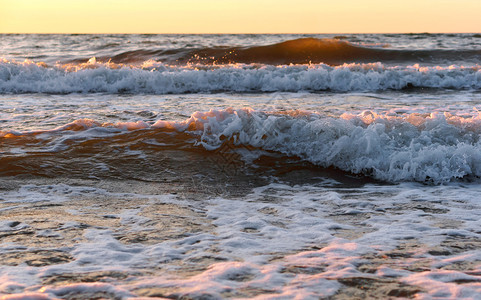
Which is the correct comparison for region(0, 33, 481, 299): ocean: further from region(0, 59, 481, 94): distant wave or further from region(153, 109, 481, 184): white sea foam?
region(0, 59, 481, 94): distant wave

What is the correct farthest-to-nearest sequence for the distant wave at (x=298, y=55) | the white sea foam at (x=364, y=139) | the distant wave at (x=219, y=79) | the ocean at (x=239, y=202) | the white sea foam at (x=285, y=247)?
the distant wave at (x=298, y=55) < the distant wave at (x=219, y=79) < the white sea foam at (x=364, y=139) < the ocean at (x=239, y=202) < the white sea foam at (x=285, y=247)

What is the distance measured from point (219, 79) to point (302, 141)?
26.9 feet

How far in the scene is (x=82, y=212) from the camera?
429cm

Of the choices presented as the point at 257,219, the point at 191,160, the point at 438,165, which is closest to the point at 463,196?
the point at 438,165

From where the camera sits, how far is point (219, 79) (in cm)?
1438

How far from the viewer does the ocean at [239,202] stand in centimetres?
292

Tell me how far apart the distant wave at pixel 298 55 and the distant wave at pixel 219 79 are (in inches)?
175

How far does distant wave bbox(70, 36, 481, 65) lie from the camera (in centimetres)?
1925

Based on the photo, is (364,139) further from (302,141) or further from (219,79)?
(219,79)

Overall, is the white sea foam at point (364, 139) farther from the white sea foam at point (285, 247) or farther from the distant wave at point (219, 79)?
the distant wave at point (219, 79)

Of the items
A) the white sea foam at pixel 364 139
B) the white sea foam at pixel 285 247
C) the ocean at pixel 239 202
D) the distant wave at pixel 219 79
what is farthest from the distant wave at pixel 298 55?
the white sea foam at pixel 285 247

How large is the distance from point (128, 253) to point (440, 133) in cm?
462

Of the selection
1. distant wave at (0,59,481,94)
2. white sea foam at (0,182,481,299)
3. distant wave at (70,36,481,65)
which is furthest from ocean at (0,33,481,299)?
distant wave at (70,36,481,65)

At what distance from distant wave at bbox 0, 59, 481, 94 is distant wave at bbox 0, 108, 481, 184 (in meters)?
6.63
